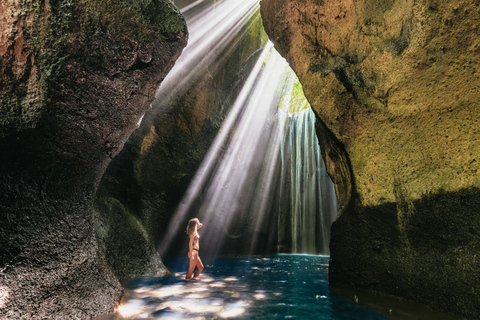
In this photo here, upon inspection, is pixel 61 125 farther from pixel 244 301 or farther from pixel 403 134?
pixel 403 134

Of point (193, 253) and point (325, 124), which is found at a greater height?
point (325, 124)

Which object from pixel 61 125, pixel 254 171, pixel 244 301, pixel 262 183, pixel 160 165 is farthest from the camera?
pixel 262 183

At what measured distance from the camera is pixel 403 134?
3.71 metres

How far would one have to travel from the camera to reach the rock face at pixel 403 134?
3.00 metres

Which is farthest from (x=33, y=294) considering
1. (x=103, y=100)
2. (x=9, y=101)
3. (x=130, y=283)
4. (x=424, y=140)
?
(x=424, y=140)

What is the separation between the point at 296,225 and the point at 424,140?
463 inches

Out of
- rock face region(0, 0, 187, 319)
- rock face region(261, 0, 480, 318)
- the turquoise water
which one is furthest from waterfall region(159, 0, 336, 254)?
rock face region(0, 0, 187, 319)

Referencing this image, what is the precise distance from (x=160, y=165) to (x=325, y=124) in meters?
6.19

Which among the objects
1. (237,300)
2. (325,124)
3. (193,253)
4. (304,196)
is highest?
(304,196)

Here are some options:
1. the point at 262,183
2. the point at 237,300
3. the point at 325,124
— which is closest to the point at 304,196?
the point at 262,183

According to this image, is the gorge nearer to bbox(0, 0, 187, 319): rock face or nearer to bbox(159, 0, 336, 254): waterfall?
bbox(0, 0, 187, 319): rock face

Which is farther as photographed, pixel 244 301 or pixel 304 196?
pixel 304 196

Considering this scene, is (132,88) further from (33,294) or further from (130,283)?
(130,283)

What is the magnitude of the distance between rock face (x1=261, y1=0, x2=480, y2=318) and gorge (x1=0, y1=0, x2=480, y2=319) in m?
0.02
